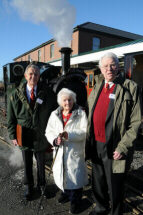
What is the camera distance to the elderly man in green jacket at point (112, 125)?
6.27 ft

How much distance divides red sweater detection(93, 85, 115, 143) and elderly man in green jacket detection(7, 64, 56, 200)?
92cm

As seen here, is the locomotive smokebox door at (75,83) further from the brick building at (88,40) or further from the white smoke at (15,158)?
the brick building at (88,40)

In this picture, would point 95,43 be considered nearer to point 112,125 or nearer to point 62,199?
point 62,199

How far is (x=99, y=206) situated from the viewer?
2441mm

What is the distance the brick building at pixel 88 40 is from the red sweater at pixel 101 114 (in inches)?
619

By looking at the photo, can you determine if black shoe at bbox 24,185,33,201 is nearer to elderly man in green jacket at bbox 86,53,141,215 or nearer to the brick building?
elderly man in green jacket at bbox 86,53,141,215

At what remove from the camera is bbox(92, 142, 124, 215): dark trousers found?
2.14 m

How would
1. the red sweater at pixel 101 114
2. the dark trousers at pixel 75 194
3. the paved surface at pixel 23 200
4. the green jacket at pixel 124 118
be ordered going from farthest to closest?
the paved surface at pixel 23 200
the dark trousers at pixel 75 194
the red sweater at pixel 101 114
the green jacket at pixel 124 118

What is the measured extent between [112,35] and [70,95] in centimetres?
2126

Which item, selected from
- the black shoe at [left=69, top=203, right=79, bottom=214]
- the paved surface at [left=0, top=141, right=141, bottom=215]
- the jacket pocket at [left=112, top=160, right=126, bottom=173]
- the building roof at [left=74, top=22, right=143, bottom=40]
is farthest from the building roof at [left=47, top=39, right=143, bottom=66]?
the building roof at [left=74, top=22, right=143, bottom=40]

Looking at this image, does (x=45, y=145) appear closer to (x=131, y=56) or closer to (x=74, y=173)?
(x=74, y=173)

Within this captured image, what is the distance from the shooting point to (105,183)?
2.39m

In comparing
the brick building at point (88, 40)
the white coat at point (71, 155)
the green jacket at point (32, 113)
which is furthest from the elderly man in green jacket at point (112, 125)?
the brick building at point (88, 40)

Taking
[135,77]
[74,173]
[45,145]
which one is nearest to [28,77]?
[45,145]
